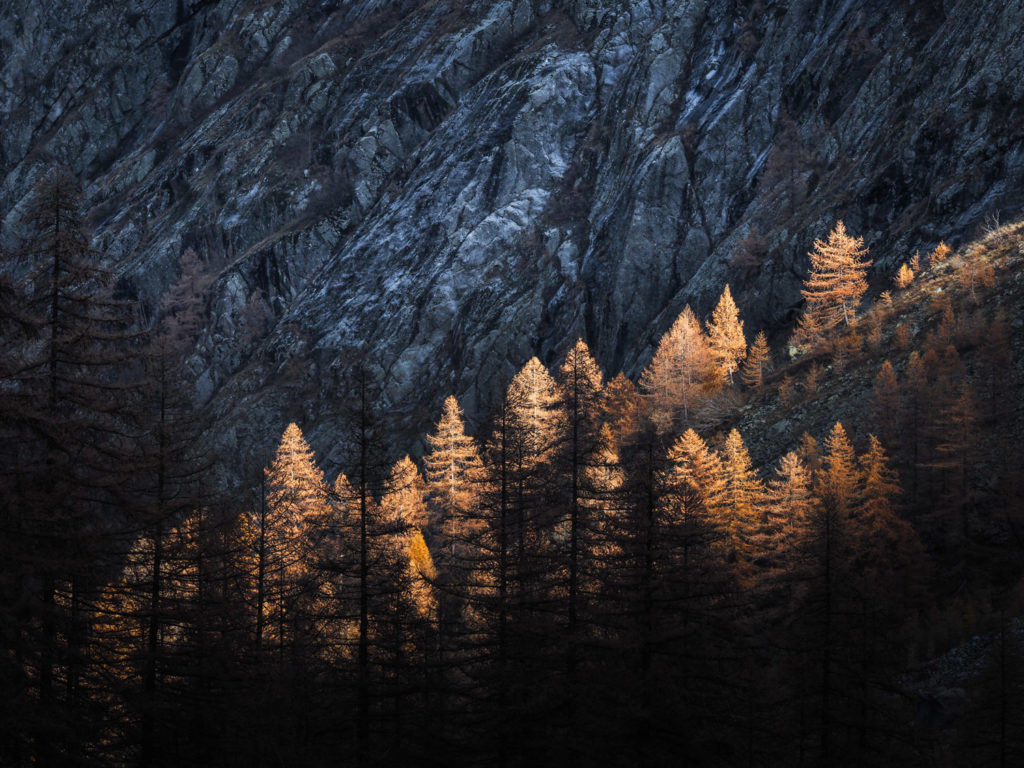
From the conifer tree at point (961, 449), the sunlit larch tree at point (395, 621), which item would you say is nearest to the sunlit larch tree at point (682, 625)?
the sunlit larch tree at point (395, 621)

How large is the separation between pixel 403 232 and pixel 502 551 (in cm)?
7485

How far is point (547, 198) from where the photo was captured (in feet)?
284

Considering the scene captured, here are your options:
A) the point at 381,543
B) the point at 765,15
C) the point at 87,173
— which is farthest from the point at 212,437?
the point at 87,173

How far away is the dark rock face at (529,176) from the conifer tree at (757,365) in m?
10.1

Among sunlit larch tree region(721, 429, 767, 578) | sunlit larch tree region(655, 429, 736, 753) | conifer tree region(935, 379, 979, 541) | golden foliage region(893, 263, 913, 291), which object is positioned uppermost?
golden foliage region(893, 263, 913, 291)

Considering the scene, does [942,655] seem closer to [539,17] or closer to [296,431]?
[296,431]

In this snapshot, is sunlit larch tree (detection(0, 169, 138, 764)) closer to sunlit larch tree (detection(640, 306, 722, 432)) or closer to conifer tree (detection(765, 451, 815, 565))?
conifer tree (detection(765, 451, 815, 565))

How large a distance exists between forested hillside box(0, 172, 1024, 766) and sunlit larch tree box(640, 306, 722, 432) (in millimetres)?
19204

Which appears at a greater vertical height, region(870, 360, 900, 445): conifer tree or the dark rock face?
the dark rock face

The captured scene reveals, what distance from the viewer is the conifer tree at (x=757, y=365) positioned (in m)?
53.2

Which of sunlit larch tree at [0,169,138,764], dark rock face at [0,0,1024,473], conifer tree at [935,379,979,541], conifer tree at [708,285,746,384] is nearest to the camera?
sunlit larch tree at [0,169,138,764]

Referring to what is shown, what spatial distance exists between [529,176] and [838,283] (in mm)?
42413

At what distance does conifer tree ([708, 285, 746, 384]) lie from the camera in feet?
182

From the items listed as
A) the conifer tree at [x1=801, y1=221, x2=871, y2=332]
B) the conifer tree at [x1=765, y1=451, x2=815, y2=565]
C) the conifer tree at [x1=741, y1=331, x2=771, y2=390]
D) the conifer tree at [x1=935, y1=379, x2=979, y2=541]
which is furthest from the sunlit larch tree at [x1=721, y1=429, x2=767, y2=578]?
the conifer tree at [x1=801, y1=221, x2=871, y2=332]
